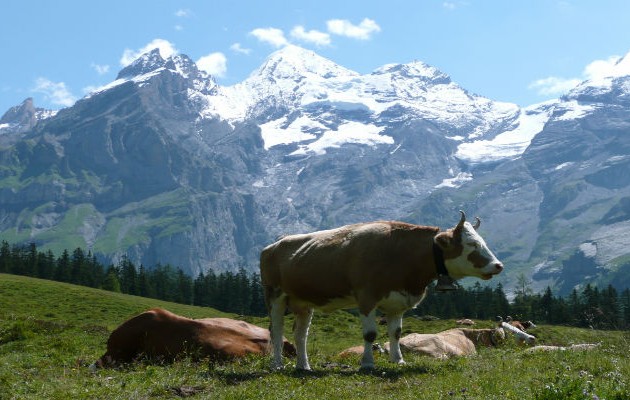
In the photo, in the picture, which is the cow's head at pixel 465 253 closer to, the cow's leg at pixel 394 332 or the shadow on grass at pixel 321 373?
the cow's leg at pixel 394 332

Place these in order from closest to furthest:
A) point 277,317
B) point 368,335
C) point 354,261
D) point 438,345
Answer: point 368,335, point 354,261, point 277,317, point 438,345

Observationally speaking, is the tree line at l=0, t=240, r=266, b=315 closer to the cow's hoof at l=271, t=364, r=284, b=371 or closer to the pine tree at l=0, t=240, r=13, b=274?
the pine tree at l=0, t=240, r=13, b=274

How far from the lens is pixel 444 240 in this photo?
1770 cm

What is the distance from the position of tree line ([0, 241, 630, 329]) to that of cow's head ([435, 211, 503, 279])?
110m

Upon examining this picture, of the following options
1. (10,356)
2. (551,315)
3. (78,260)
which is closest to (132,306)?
(10,356)

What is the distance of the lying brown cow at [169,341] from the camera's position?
20000 mm

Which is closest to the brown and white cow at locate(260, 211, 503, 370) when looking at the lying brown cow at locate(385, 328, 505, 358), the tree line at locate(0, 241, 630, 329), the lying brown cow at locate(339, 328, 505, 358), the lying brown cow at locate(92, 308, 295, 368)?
the lying brown cow at locate(92, 308, 295, 368)

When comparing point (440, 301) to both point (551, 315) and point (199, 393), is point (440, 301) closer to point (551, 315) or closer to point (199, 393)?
point (551, 315)

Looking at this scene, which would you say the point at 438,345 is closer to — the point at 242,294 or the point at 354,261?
the point at 354,261

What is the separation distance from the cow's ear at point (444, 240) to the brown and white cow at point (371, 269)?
2 cm

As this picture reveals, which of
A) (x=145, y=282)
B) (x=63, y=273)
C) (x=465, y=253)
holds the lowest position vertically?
(x=465, y=253)

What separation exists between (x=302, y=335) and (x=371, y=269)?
279 centimetres

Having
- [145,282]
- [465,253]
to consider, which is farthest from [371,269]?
[145,282]

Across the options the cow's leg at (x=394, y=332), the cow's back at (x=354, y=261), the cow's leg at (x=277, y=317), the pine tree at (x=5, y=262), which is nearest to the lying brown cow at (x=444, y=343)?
the cow's leg at (x=394, y=332)
